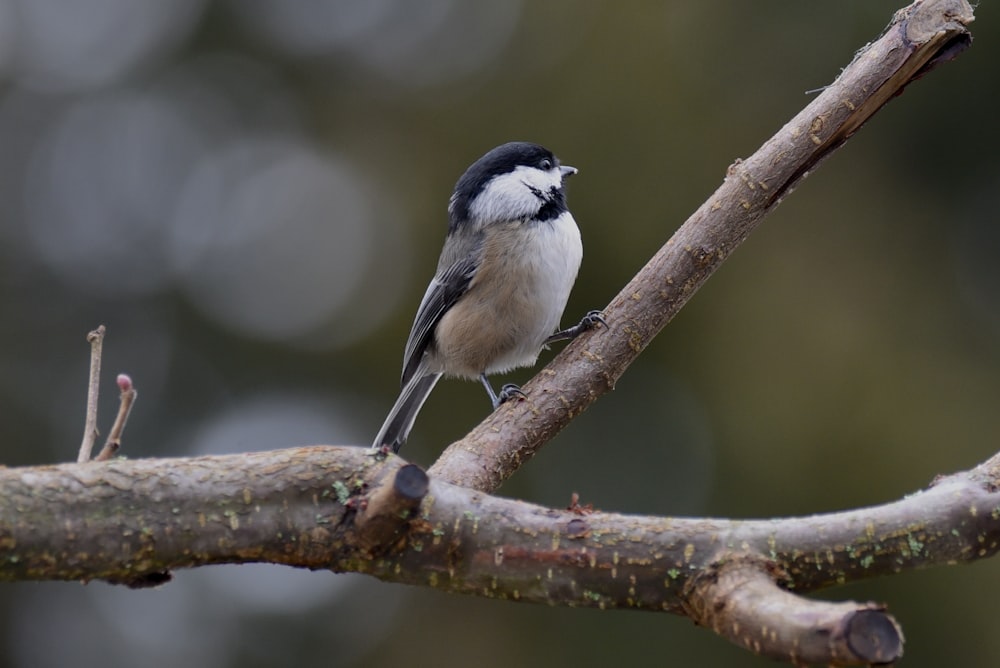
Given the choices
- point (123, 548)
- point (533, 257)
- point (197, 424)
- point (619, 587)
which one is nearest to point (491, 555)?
point (619, 587)

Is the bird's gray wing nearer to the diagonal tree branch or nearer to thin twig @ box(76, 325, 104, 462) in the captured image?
the diagonal tree branch

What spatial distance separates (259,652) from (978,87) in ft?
20.3

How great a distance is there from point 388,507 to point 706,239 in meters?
1.59

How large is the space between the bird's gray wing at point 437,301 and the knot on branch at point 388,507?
2.19 metres

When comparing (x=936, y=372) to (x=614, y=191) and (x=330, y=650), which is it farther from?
(x=330, y=650)

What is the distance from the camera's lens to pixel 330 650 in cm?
708

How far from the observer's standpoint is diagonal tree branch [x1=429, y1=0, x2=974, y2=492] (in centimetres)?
284

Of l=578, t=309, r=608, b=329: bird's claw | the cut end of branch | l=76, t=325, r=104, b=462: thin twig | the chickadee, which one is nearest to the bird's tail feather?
the chickadee

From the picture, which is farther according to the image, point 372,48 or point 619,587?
point 372,48

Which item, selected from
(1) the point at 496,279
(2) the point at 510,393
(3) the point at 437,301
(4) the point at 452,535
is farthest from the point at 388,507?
(3) the point at 437,301

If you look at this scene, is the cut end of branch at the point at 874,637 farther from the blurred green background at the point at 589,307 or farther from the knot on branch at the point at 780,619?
the blurred green background at the point at 589,307

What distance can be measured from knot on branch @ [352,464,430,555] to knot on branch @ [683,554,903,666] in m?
0.53

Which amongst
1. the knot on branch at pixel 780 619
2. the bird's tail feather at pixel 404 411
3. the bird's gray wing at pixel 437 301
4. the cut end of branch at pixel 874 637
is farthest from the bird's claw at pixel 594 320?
the cut end of branch at pixel 874 637

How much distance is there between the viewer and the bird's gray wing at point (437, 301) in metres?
4.12
